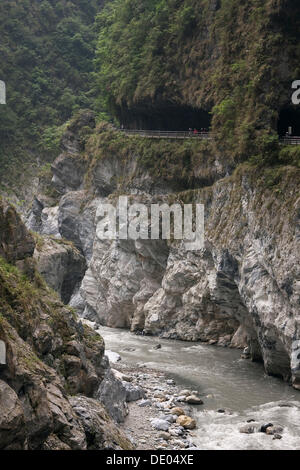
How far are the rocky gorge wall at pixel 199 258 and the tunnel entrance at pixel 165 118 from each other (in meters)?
2.93

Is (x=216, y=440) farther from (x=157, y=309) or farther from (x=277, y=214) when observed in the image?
(x=157, y=309)

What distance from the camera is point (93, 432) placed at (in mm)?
12789

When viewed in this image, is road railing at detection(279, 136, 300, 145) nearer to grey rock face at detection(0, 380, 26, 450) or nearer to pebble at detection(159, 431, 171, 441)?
pebble at detection(159, 431, 171, 441)

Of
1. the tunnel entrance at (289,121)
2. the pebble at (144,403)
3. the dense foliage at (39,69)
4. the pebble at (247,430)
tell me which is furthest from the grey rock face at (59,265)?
the dense foliage at (39,69)

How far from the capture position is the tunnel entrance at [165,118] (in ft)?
137

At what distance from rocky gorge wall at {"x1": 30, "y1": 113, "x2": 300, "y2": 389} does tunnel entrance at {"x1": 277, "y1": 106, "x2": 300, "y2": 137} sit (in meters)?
3.59

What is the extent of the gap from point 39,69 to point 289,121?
56932 mm

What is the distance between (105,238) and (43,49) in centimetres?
4671

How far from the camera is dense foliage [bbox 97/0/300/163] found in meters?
30.0

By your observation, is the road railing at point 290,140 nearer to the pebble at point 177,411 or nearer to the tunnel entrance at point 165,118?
the tunnel entrance at point 165,118

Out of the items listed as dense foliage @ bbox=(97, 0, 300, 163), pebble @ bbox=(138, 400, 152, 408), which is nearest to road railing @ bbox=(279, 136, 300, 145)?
dense foliage @ bbox=(97, 0, 300, 163)

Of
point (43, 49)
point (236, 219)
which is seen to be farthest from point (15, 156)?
point (236, 219)

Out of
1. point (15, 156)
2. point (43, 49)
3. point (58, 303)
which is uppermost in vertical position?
point (43, 49)

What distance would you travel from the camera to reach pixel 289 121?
31.7 meters
